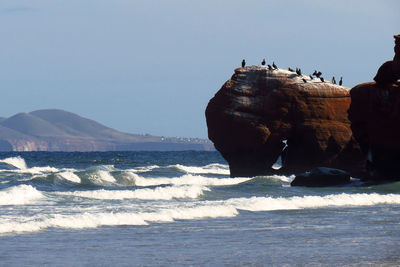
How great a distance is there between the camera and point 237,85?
1965 inches

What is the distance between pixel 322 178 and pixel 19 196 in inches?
694

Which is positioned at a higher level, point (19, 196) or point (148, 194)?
point (19, 196)

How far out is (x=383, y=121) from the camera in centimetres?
4159

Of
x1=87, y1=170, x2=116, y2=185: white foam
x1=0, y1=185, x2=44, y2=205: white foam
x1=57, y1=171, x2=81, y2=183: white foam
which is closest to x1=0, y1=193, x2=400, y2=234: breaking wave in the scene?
x1=0, y1=185, x2=44, y2=205: white foam

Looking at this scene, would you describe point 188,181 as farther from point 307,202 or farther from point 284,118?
point 307,202

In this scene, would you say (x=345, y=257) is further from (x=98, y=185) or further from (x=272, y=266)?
(x=98, y=185)

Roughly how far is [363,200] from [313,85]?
18.2 meters

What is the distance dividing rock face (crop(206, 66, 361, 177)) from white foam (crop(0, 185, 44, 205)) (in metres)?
19.2

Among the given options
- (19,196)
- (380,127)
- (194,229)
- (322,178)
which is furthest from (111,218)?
(380,127)

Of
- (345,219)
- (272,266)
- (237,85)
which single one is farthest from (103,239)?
(237,85)

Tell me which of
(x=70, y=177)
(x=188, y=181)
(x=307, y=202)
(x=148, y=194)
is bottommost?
(x=188, y=181)

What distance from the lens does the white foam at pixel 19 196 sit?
30748 millimetres

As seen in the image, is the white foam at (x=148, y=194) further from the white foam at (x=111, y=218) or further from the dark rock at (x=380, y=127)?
the dark rock at (x=380, y=127)

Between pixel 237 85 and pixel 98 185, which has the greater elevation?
pixel 237 85
